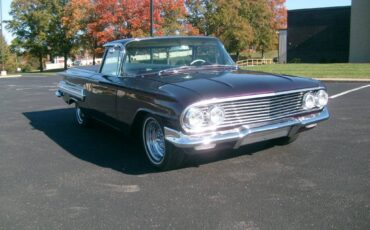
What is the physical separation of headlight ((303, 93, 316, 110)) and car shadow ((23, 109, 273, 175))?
3.07ft

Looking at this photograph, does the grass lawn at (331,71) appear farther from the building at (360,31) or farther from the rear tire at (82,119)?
the rear tire at (82,119)

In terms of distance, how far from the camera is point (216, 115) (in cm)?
449

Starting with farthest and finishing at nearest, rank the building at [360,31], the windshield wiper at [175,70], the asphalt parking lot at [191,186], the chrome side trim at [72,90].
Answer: the building at [360,31], the chrome side trim at [72,90], the windshield wiper at [175,70], the asphalt parking lot at [191,186]

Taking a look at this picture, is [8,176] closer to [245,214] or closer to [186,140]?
[186,140]

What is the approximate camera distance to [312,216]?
141 inches

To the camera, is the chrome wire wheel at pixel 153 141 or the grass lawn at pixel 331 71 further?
the grass lawn at pixel 331 71

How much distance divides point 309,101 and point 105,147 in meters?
3.07

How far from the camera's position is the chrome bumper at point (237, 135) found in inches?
174

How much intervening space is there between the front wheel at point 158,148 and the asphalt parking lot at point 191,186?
0.45 feet

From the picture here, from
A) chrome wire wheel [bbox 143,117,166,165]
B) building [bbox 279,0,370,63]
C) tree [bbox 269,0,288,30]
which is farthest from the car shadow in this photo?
tree [bbox 269,0,288,30]

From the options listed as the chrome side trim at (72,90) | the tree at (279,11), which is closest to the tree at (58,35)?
the tree at (279,11)

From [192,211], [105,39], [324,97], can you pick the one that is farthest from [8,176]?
[105,39]

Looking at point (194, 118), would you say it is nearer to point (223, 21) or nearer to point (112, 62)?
point (112, 62)

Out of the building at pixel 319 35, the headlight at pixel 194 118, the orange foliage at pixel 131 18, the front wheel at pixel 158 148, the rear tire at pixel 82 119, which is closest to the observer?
the headlight at pixel 194 118
